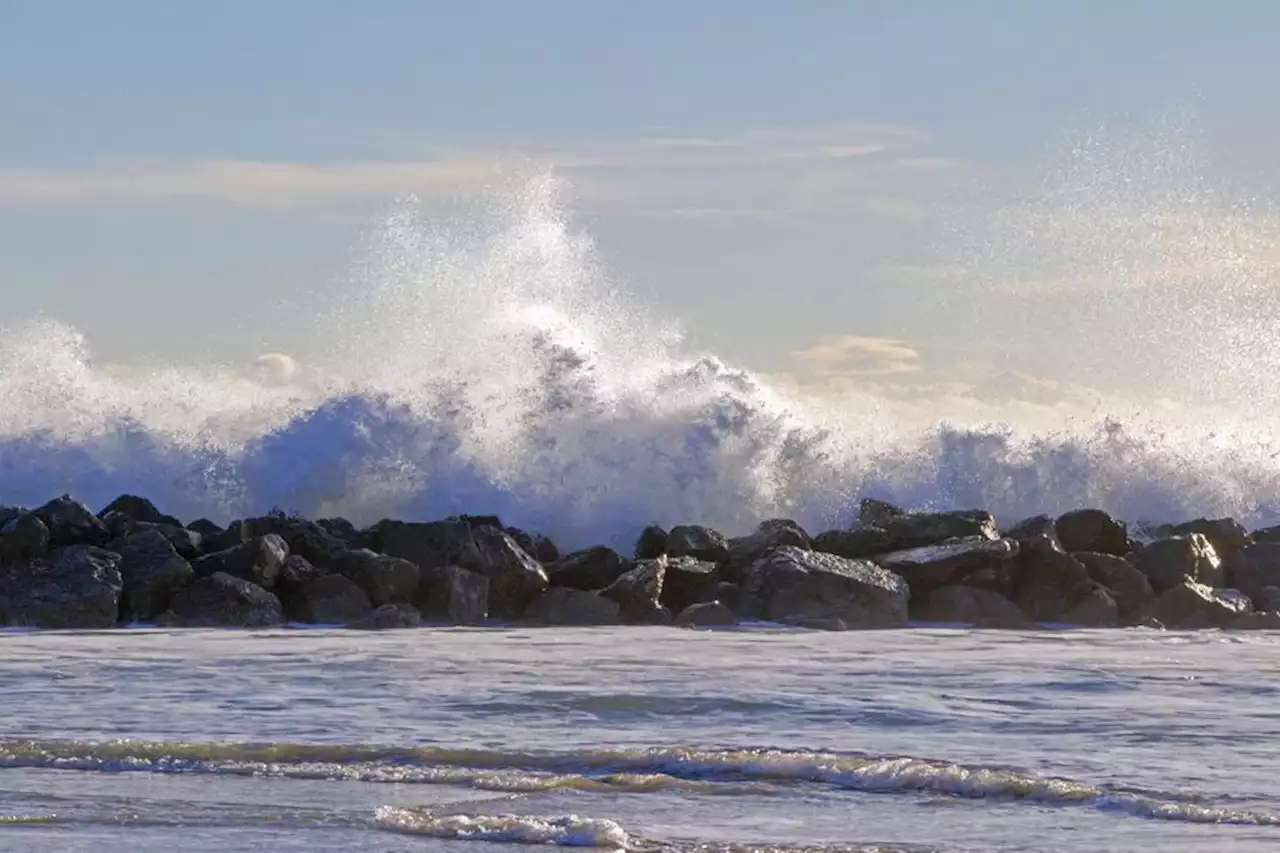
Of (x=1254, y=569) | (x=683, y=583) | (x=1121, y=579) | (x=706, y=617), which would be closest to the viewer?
(x=706, y=617)

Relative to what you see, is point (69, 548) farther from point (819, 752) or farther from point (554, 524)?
point (819, 752)

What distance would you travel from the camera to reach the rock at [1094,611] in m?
14.0

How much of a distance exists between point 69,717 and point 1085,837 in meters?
4.54

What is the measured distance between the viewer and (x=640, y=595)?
44.4ft

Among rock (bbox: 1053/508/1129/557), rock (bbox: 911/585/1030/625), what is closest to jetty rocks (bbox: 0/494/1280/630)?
rock (bbox: 911/585/1030/625)

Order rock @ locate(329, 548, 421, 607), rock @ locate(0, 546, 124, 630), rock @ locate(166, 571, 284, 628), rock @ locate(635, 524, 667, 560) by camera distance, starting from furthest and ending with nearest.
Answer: rock @ locate(635, 524, 667, 560) < rock @ locate(329, 548, 421, 607) < rock @ locate(166, 571, 284, 628) < rock @ locate(0, 546, 124, 630)

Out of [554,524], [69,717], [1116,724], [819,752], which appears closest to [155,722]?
[69,717]

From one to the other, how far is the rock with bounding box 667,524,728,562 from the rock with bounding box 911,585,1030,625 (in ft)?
5.24

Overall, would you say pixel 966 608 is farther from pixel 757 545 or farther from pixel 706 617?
pixel 706 617

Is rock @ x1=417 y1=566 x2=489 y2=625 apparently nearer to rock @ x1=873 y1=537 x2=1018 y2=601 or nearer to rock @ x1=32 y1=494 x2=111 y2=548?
rock @ x1=873 y1=537 x2=1018 y2=601

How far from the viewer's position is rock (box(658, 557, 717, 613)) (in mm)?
14102

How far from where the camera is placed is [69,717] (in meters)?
8.67

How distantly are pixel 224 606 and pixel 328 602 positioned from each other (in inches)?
28.6

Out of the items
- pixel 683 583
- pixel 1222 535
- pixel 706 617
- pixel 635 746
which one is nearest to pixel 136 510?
pixel 683 583
